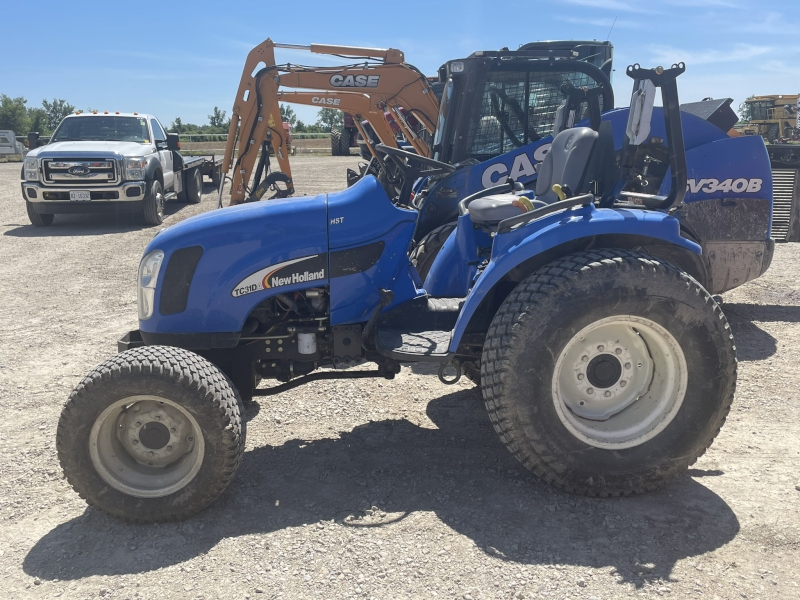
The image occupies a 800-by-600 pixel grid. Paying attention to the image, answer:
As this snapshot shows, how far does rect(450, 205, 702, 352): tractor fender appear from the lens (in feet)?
10.8

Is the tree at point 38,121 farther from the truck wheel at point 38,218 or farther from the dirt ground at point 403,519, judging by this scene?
the dirt ground at point 403,519

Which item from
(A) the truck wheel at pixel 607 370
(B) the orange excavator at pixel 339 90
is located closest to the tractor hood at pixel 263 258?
(A) the truck wheel at pixel 607 370

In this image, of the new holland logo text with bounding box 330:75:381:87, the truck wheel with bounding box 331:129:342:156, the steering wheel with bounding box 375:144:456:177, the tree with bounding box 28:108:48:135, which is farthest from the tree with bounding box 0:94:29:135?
the steering wheel with bounding box 375:144:456:177

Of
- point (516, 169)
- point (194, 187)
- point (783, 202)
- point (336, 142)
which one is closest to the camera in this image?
point (516, 169)

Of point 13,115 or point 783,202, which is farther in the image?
point 13,115

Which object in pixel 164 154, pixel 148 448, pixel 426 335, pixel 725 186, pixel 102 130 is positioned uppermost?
pixel 102 130

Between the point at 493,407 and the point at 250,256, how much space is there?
4.58 feet

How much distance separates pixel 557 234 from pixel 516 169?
146 inches

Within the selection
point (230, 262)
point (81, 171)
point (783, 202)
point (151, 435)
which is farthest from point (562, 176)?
point (81, 171)

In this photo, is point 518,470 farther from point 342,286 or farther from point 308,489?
point 342,286

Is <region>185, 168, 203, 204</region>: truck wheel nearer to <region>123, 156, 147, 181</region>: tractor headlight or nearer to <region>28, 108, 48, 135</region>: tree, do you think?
<region>123, 156, 147, 181</region>: tractor headlight

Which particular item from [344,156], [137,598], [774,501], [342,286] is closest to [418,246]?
[342,286]

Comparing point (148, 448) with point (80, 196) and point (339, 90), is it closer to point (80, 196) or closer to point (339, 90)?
point (339, 90)

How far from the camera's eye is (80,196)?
39.2ft
